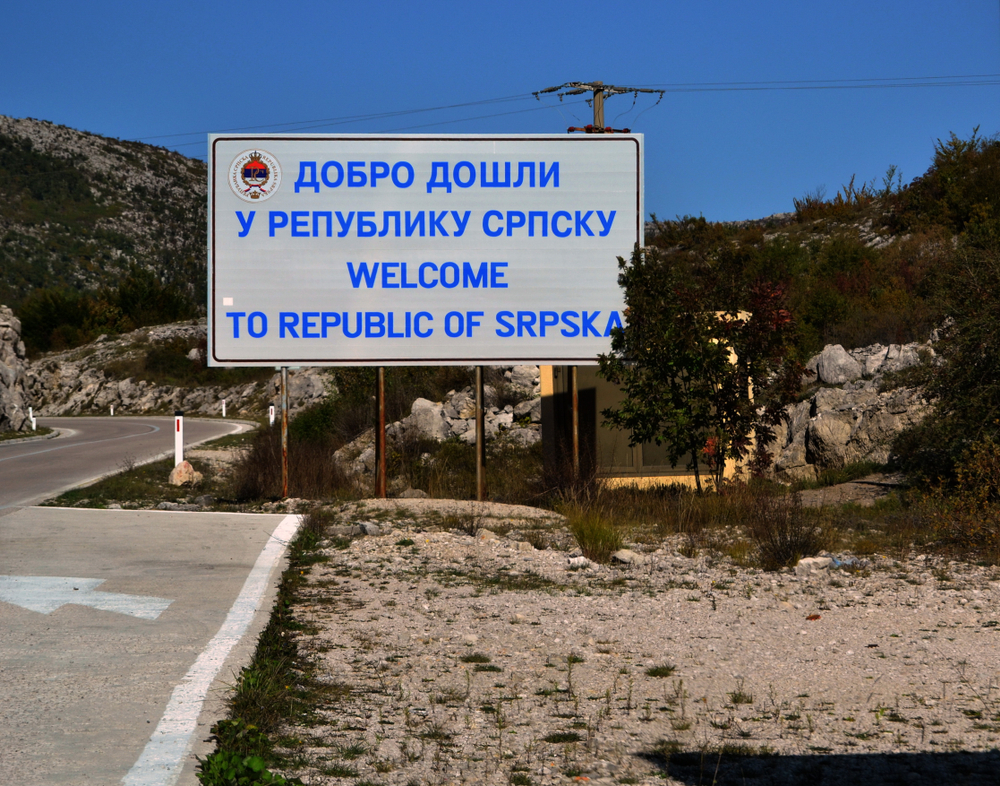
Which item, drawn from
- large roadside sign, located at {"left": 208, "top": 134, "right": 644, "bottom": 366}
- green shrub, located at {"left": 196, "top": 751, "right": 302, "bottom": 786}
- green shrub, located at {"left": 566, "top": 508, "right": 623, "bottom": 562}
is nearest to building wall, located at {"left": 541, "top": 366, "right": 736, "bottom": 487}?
large roadside sign, located at {"left": 208, "top": 134, "right": 644, "bottom": 366}

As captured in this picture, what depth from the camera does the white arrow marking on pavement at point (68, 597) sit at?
7.46 meters

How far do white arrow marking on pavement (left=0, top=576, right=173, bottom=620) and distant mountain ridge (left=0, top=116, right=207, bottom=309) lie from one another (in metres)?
97.8

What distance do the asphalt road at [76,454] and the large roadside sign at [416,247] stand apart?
173 inches

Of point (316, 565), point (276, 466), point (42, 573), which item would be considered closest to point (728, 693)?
point (316, 565)

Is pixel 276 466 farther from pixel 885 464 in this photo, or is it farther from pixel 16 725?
pixel 16 725

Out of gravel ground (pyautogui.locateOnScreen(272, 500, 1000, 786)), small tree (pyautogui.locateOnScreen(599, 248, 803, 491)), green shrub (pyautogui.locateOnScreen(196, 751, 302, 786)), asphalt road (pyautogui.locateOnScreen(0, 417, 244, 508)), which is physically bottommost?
gravel ground (pyautogui.locateOnScreen(272, 500, 1000, 786))

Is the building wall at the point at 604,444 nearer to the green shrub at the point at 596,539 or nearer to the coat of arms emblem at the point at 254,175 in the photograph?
the green shrub at the point at 596,539

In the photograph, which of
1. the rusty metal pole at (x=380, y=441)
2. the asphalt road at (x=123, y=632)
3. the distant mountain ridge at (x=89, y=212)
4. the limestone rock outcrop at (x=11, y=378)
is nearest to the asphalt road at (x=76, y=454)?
the limestone rock outcrop at (x=11, y=378)

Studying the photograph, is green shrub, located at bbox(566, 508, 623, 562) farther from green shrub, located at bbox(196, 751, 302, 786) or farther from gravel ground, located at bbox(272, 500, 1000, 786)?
green shrub, located at bbox(196, 751, 302, 786)

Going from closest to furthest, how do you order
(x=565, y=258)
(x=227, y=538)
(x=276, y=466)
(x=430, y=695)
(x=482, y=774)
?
1. (x=482, y=774)
2. (x=430, y=695)
3. (x=227, y=538)
4. (x=565, y=258)
5. (x=276, y=466)

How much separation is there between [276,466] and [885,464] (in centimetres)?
1091

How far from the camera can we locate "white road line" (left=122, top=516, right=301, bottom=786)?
13.3 ft

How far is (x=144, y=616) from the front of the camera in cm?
721

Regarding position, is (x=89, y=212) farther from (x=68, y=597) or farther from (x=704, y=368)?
(x=68, y=597)
